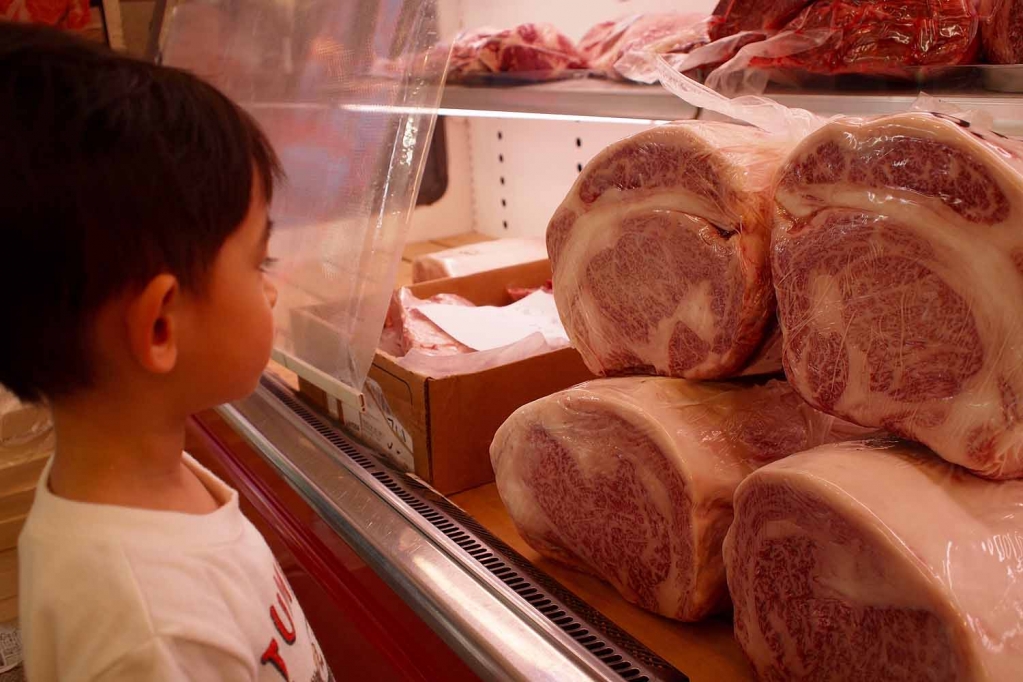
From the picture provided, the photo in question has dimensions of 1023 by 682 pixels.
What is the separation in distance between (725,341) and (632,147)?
27 cm

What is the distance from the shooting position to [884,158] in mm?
864

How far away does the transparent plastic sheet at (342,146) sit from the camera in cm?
149

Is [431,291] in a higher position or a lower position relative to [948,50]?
→ lower

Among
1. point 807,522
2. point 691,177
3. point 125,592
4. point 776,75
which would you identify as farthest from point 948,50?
point 125,592

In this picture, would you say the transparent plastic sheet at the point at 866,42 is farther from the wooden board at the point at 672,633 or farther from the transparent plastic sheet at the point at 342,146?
the wooden board at the point at 672,633

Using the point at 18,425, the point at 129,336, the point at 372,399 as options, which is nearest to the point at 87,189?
the point at 129,336

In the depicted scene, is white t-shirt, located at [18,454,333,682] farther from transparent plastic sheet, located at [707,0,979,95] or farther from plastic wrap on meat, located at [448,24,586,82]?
plastic wrap on meat, located at [448,24,586,82]

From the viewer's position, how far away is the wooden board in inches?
40.8

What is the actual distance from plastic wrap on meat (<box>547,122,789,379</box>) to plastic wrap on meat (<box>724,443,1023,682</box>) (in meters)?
0.21

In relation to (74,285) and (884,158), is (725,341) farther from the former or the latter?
(74,285)

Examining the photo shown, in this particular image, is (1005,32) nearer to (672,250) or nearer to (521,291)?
(672,250)

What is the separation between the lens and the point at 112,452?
83 cm

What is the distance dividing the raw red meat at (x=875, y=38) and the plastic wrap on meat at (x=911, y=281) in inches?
13.0

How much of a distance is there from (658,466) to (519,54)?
117cm
